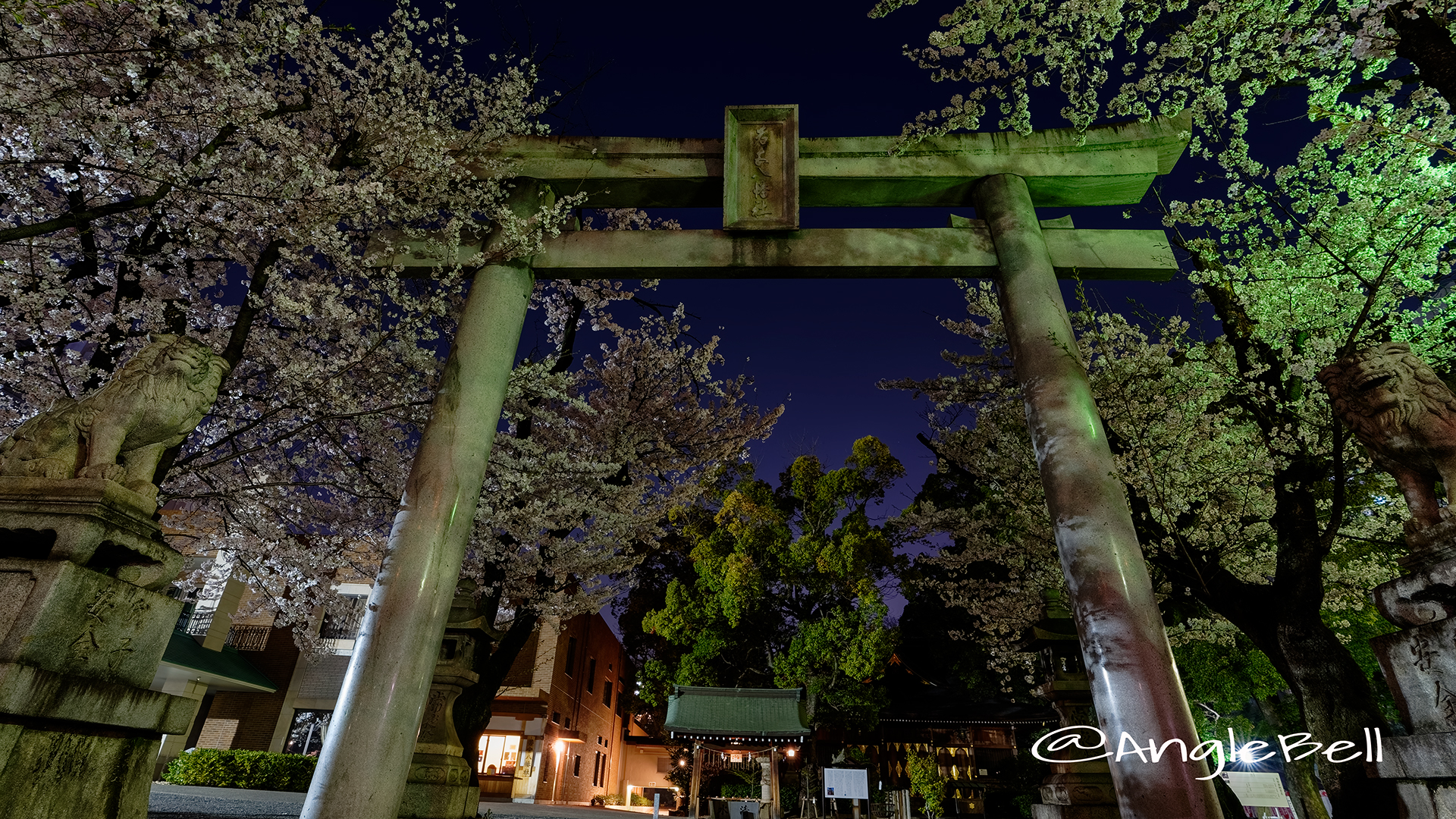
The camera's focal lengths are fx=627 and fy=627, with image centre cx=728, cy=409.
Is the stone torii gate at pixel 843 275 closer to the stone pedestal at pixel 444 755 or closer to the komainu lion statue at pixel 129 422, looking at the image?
the komainu lion statue at pixel 129 422

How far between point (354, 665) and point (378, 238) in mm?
4054

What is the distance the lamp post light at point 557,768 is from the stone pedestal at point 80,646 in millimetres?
20948

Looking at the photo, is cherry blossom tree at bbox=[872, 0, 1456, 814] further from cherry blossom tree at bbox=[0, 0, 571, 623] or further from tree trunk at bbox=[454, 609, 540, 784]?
tree trunk at bbox=[454, 609, 540, 784]

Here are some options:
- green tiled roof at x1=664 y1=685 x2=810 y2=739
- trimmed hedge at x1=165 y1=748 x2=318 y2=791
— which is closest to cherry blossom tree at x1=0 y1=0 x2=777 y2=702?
green tiled roof at x1=664 y1=685 x2=810 y2=739

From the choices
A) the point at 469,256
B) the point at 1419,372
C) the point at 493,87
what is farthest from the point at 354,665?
Result: the point at 1419,372

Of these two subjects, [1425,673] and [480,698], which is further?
[480,698]

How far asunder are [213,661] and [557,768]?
436 inches

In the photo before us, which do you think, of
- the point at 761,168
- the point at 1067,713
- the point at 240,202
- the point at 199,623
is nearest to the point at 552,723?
the point at 199,623

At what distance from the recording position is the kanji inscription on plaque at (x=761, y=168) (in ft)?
21.0

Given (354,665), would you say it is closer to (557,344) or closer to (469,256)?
(469,256)

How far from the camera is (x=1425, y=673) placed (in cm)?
342

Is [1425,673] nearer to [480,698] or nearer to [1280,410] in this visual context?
[1280,410]

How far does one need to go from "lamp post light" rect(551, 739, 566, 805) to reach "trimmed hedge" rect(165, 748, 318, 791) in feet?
26.0

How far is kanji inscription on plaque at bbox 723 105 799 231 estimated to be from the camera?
6.41 metres
